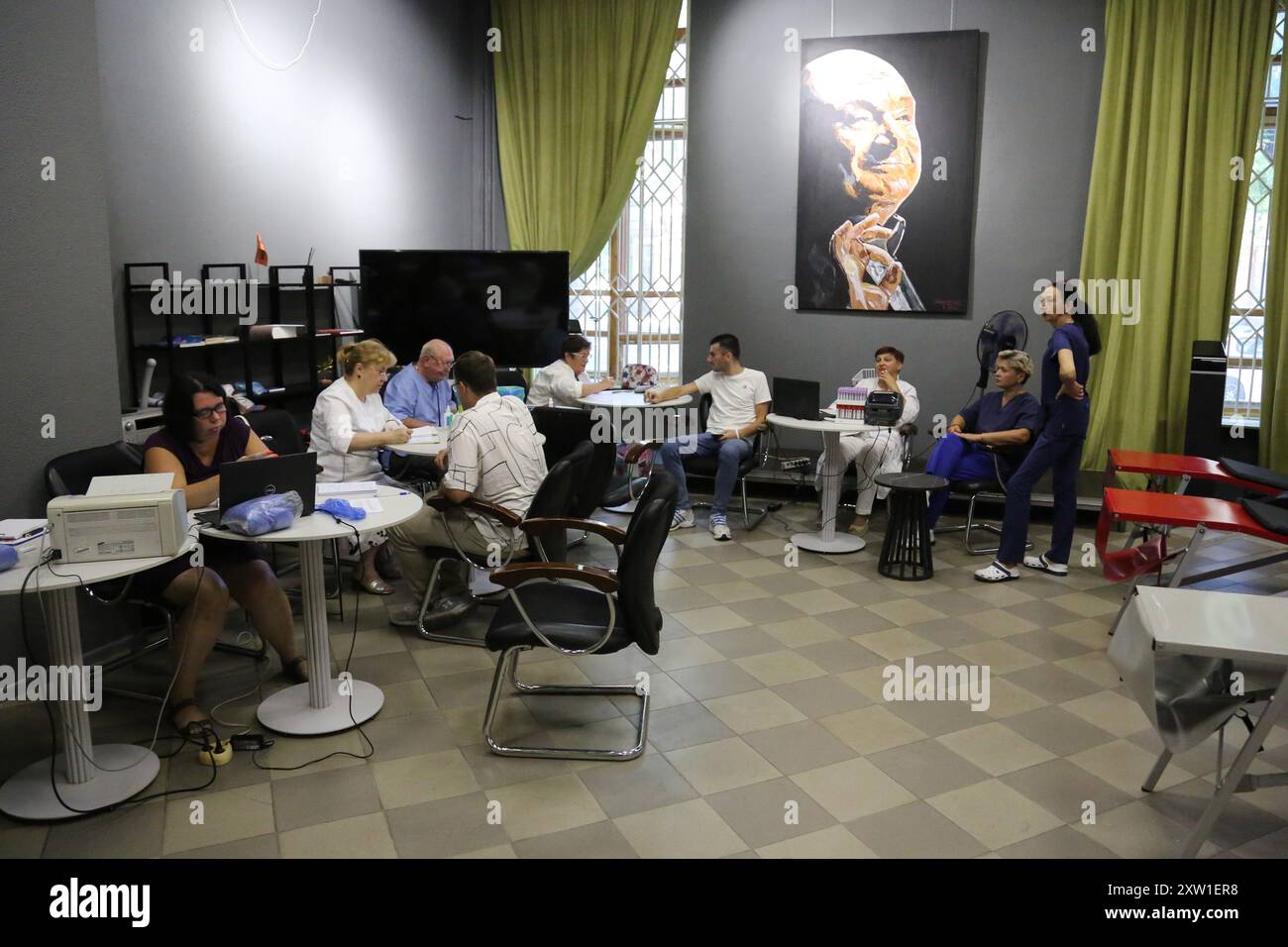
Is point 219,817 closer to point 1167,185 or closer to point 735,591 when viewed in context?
point 735,591

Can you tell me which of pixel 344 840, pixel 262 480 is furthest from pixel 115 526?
pixel 344 840

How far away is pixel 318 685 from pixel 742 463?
10.6 feet

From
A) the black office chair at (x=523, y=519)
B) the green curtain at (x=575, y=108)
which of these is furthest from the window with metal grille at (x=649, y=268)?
the black office chair at (x=523, y=519)

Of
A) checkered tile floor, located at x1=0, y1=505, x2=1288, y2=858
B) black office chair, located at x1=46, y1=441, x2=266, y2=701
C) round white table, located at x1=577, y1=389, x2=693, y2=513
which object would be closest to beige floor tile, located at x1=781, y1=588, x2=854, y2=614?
checkered tile floor, located at x1=0, y1=505, x2=1288, y2=858

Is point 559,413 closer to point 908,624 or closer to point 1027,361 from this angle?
point 908,624

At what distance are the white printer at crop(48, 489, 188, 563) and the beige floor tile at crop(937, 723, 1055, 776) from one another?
8.32 feet

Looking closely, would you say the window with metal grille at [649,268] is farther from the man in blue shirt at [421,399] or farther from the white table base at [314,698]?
the white table base at [314,698]

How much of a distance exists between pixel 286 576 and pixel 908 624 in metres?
2.97

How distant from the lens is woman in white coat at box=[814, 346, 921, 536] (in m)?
6.11

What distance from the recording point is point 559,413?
4.85m

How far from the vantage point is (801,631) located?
4418mm

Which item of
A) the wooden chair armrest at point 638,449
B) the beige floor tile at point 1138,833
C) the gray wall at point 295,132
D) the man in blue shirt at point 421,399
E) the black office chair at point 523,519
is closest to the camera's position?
the beige floor tile at point 1138,833

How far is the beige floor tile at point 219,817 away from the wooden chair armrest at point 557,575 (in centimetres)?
94

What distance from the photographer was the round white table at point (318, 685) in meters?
3.32
